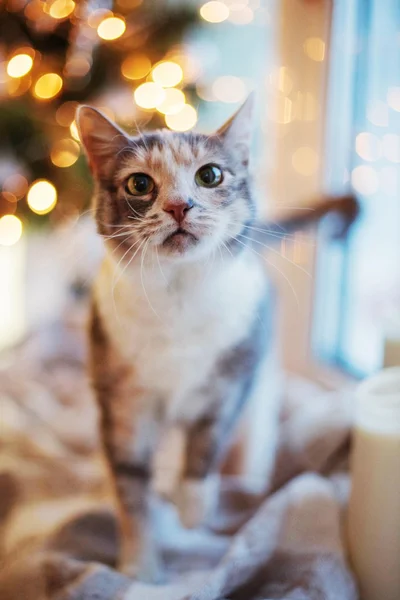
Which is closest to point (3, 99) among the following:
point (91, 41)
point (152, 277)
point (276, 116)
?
point (91, 41)

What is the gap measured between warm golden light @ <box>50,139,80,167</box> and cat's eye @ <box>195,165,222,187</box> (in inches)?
15.8

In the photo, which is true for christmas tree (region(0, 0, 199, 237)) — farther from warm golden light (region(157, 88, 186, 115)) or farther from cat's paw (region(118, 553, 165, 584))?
cat's paw (region(118, 553, 165, 584))

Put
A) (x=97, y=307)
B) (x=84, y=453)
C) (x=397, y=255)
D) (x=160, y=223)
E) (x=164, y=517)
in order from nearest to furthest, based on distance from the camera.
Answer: (x=160, y=223), (x=97, y=307), (x=164, y=517), (x=84, y=453), (x=397, y=255)

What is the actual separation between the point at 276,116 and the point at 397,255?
14.5 inches

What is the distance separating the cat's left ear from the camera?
0.43 metres

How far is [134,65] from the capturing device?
83 cm

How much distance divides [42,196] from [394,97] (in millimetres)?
568

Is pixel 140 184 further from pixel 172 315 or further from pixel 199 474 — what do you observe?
pixel 199 474

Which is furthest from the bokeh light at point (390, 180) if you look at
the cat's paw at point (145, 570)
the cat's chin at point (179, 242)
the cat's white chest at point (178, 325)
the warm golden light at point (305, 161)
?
the cat's paw at point (145, 570)

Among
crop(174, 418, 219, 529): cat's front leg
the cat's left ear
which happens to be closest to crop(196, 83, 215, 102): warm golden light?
the cat's left ear

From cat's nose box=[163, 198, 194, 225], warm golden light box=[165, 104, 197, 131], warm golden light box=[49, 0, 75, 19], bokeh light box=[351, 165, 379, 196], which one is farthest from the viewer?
bokeh light box=[351, 165, 379, 196]

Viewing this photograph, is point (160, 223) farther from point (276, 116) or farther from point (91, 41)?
point (91, 41)

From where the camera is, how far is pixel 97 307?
518 millimetres

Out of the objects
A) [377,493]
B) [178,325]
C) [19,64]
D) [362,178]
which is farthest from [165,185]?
[362,178]
